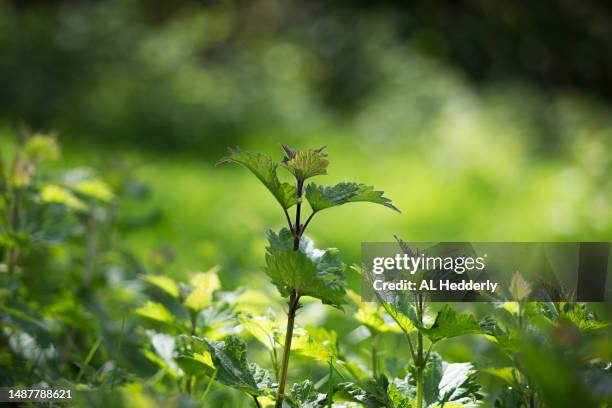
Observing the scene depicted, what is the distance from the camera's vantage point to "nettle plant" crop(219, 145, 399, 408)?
82 cm

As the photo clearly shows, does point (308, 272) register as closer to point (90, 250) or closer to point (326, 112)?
point (90, 250)

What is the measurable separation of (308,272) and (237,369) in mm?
186

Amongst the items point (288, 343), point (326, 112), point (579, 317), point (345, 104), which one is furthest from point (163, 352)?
point (345, 104)

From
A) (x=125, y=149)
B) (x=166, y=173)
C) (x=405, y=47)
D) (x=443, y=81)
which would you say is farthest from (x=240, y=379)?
(x=405, y=47)

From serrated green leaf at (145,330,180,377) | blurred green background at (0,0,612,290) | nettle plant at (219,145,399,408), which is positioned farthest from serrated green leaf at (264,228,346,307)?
blurred green background at (0,0,612,290)

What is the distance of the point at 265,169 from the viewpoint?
0.83 metres

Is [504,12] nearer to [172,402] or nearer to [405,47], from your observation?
[405,47]

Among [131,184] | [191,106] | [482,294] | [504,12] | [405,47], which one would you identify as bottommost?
[482,294]

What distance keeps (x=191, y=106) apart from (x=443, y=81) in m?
2.22

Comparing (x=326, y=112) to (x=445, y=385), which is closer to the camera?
(x=445, y=385)

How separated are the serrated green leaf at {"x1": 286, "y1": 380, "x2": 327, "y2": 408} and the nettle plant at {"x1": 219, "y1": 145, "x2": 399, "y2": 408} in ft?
0.07

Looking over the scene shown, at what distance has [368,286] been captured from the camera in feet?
2.98

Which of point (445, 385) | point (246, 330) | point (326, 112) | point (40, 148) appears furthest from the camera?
point (326, 112)

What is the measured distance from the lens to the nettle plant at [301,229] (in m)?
0.82
